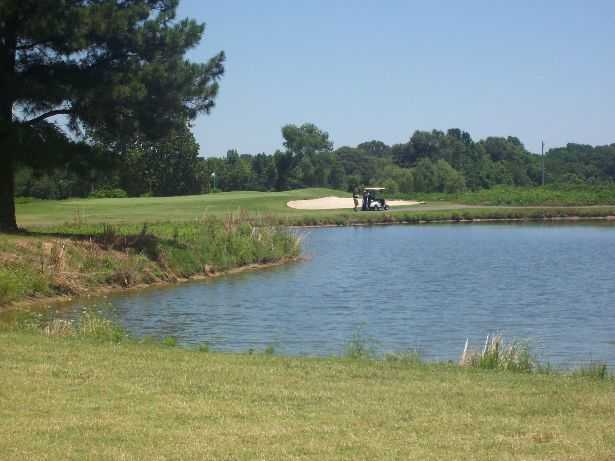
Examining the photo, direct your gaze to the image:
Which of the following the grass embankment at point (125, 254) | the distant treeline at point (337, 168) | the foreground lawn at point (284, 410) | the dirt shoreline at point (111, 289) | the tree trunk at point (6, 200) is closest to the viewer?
the foreground lawn at point (284, 410)

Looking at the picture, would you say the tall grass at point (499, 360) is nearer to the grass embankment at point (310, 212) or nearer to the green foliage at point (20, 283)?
the green foliage at point (20, 283)

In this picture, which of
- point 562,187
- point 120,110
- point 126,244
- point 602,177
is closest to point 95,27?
point 120,110

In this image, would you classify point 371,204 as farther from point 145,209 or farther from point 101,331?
point 101,331

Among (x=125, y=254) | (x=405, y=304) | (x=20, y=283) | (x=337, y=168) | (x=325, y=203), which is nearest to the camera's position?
(x=20, y=283)

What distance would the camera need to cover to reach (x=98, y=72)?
98.0 ft

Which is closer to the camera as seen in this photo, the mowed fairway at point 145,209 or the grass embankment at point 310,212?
the mowed fairway at point 145,209

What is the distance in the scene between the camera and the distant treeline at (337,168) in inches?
3846

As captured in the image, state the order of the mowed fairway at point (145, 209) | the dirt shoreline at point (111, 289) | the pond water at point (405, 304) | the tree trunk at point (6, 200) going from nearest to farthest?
the pond water at point (405, 304) → the dirt shoreline at point (111, 289) → the tree trunk at point (6, 200) → the mowed fairway at point (145, 209)

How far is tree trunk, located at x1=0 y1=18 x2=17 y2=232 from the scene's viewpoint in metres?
28.7

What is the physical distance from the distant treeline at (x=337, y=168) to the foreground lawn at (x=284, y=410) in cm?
5172

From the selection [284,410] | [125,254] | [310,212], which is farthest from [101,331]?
[310,212]

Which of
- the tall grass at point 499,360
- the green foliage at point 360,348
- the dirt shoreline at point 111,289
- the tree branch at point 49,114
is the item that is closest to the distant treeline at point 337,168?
the dirt shoreline at point 111,289

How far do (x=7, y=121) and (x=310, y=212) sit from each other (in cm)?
3917

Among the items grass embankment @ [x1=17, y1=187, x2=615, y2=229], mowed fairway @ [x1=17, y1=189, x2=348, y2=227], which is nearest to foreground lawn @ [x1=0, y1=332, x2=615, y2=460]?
grass embankment @ [x1=17, y1=187, x2=615, y2=229]
